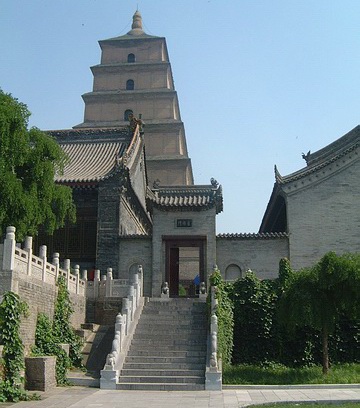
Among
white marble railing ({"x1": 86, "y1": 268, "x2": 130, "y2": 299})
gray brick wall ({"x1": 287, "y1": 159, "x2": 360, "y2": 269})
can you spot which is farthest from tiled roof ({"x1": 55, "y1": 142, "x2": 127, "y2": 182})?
gray brick wall ({"x1": 287, "y1": 159, "x2": 360, "y2": 269})

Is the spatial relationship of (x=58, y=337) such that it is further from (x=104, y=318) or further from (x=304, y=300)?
(x=304, y=300)

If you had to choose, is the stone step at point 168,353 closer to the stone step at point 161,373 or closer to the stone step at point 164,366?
the stone step at point 164,366

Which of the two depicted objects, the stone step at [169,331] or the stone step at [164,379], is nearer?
the stone step at [164,379]

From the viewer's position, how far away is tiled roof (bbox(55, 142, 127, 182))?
23038 mm

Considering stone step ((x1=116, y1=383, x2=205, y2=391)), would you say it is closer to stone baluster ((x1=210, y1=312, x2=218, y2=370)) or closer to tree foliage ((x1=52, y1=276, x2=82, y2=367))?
stone baluster ((x1=210, y1=312, x2=218, y2=370))

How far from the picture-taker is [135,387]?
1300cm

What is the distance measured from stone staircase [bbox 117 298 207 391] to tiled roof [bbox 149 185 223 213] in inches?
187

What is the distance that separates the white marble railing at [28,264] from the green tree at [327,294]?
5996mm

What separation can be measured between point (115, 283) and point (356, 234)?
9.08 metres

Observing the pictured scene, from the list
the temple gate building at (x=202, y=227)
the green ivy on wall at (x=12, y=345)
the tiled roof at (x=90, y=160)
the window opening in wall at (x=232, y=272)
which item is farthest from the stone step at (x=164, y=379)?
the tiled roof at (x=90, y=160)

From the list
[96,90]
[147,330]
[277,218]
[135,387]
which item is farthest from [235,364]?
[96,90]

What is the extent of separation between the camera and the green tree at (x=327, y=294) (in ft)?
45.5

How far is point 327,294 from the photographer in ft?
46.6

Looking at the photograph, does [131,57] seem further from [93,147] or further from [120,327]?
[120,327]
